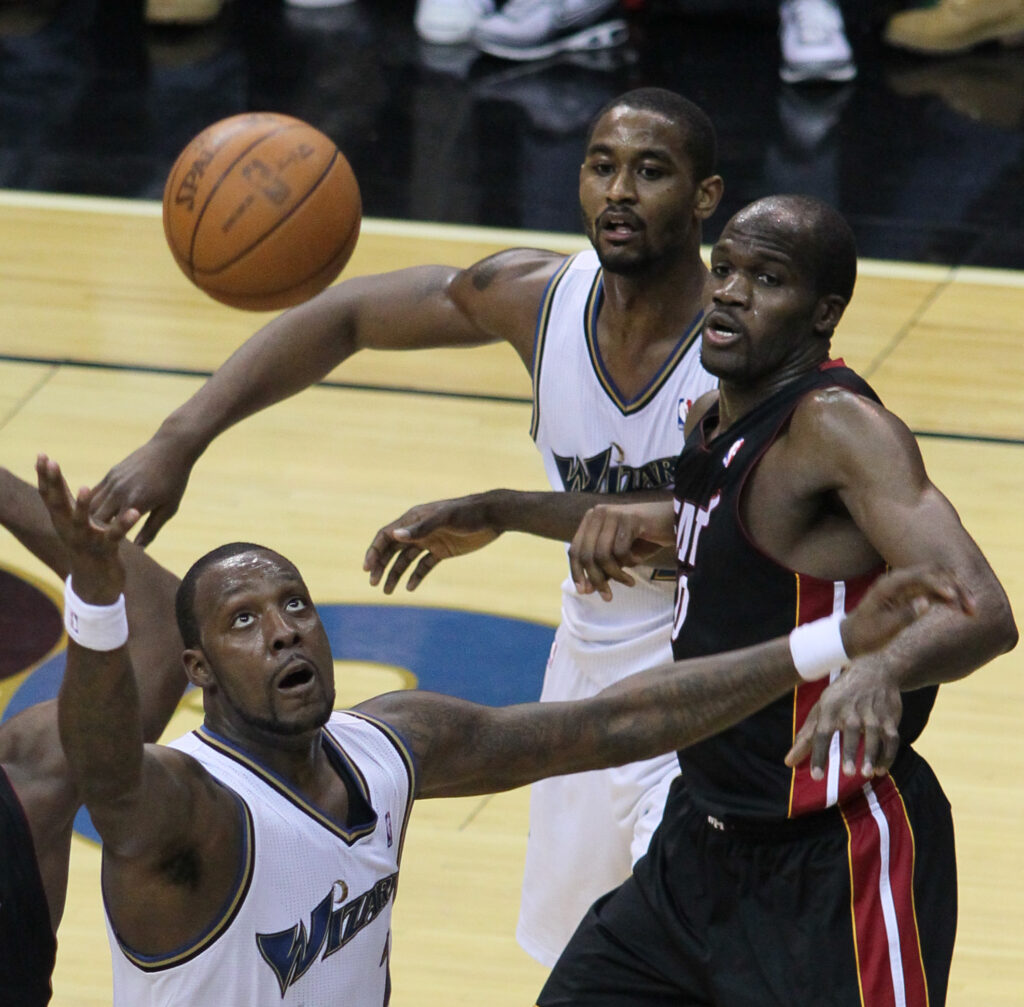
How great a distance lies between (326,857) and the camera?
11.4ft

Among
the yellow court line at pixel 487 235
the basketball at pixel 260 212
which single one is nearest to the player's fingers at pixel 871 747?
the basketball at pixel 260 212

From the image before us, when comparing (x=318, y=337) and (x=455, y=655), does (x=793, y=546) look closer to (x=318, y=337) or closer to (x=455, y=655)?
(x=318, y=337)

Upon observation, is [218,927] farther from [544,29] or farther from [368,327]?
[544,29]

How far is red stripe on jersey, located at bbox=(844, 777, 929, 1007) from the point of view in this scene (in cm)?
390

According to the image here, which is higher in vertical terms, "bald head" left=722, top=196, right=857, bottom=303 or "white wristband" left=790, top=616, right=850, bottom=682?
"bald head" left=722, top=196, right=857, bottom=303

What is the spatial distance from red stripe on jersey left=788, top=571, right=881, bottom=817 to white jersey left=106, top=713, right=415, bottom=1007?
2.56 feet

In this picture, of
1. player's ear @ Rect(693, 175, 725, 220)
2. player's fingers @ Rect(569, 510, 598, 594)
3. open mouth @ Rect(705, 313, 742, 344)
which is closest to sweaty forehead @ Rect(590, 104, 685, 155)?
player's ear @ Rect(693, 175, 725, 220)

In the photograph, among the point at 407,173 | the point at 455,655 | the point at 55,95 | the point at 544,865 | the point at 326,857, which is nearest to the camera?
the point at 326,857

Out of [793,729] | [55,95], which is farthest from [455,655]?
[55,95]

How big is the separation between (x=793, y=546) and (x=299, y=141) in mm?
2480

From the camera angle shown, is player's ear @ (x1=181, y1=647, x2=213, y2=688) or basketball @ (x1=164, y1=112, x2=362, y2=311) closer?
player's ear @ (x1=181, y1=647, x2=213, y2=688)

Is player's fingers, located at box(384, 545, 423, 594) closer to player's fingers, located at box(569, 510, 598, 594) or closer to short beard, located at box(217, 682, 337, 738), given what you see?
player's fingers, located at box(569, 510, 598, 594)

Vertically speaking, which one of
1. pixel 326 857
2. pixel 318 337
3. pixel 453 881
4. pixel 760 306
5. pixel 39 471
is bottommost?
pixel 453 881

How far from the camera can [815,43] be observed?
37.8ft
